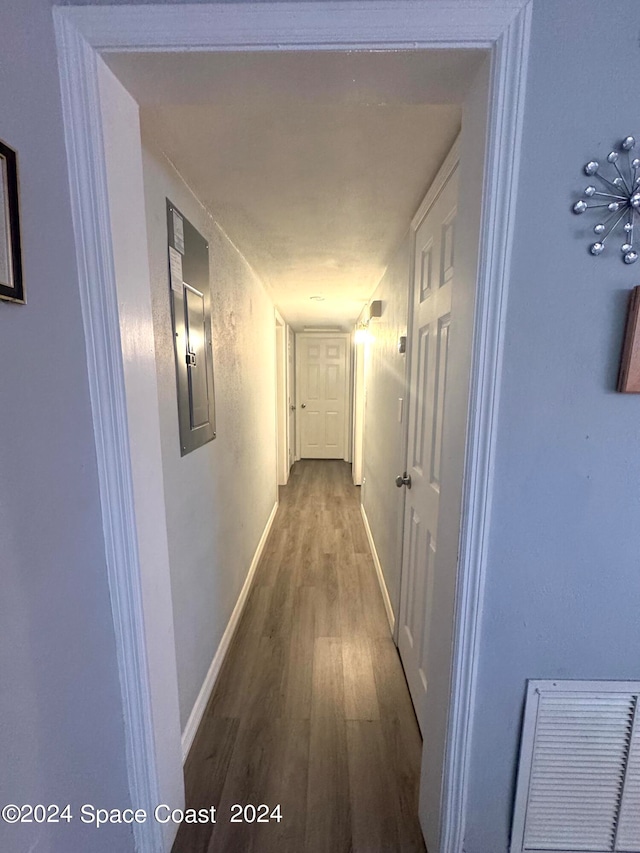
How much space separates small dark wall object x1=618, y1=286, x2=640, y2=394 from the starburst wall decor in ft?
0.30

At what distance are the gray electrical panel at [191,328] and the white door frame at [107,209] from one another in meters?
0.48

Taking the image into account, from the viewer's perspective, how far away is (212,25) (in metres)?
0.64

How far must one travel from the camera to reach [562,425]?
0.76 metres

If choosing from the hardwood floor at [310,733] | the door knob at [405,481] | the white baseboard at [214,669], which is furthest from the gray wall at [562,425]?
the white baseboard at [214,669]

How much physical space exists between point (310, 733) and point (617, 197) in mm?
1931

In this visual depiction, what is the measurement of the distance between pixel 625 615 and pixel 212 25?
1523mm

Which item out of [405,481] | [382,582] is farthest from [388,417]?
[382,582]

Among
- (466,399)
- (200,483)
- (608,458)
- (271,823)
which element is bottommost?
(271,823)

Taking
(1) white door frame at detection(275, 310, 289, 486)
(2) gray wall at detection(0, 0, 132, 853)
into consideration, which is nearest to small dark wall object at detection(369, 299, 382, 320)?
(1) white door frame at detection(275, 310, 289, 486)

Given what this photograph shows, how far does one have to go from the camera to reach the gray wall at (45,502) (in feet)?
1.92

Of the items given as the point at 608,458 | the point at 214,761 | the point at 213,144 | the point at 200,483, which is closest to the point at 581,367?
the point at 608,458

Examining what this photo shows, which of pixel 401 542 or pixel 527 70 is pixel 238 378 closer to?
pixel 401 542

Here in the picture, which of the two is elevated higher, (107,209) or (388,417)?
(107,209)

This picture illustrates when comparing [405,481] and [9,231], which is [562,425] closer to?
[405,481]
